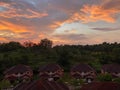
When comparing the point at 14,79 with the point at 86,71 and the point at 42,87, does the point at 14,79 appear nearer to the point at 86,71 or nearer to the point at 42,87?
the point at 86,71

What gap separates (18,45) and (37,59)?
27.2 metres

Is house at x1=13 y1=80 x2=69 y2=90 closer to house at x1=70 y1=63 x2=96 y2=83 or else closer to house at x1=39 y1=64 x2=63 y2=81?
house at x1=70 y1=63 x2=96 y2=83

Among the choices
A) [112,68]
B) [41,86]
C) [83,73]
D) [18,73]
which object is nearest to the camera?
[41,86]

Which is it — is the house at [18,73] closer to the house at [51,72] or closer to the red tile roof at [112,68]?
the house at [51,72]

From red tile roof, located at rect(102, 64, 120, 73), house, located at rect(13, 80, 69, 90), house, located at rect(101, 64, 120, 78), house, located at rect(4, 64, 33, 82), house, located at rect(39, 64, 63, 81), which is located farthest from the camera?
house, located at rect(39, 64, 63, 81)

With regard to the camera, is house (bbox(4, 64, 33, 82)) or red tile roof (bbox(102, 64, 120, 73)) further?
red tile roof (bbox(102, 64, 120, 73))

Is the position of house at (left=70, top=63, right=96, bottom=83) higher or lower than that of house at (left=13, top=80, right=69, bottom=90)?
lower

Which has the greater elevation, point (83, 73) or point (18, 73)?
point (18, 73)

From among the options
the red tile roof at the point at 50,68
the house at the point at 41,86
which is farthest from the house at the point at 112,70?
the house at the point at 41,86

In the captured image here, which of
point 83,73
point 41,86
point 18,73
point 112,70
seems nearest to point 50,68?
point 18,73

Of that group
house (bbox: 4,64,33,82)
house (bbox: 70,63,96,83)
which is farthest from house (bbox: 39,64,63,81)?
house (bbox: 4,64,33,82)

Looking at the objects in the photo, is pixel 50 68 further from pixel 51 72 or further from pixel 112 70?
pixel 112 70

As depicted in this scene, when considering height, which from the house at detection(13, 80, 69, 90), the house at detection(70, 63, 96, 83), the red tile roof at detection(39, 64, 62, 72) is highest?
the house at detection(13, 80, 69, 90)

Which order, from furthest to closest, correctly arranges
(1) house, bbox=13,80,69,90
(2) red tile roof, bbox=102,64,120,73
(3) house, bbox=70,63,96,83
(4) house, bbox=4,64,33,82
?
(3) house, bbox=70,63,96,83, (2) red tile roof, bbox=102,64,120,73, (4) house, bbox=4,64,33,82, (1) house, bbox=13,80,69,90
